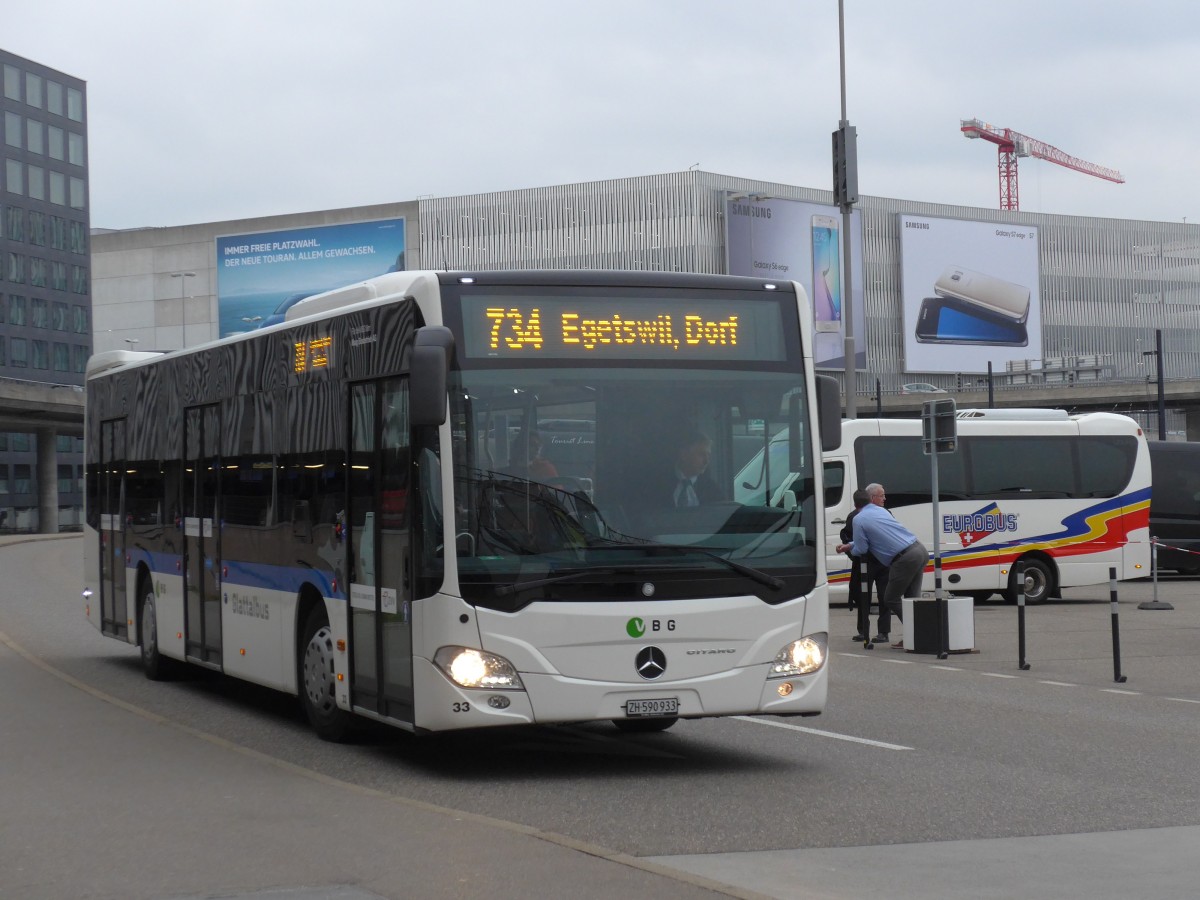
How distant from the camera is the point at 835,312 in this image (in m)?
95.6

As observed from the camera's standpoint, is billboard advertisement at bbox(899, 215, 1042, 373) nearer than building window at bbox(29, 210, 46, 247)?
Yes

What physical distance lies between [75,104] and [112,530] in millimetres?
102068

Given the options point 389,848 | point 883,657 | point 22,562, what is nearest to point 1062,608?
point 883,657

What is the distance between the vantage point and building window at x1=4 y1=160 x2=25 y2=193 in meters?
107

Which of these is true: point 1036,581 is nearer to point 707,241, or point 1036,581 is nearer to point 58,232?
point 707,241

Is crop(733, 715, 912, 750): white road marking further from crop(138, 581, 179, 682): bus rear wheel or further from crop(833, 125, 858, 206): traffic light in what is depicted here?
crop(833, 125, 858, 206): traffic light

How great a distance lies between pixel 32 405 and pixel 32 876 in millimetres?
71995

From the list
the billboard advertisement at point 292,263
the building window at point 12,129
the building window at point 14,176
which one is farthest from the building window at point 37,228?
the billboard advertisement at point 292,263

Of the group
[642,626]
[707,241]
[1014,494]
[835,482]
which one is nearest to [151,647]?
[642,626]

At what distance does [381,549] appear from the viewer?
10.6 m

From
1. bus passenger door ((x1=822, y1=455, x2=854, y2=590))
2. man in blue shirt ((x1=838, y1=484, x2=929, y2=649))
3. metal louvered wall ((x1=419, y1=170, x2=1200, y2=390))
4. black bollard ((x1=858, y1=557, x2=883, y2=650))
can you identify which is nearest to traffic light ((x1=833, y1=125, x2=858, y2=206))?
bus passenger door ((x1=822, y1=455, x2=854, y2=590))

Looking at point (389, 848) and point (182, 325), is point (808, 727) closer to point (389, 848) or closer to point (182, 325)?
point (389, 848)

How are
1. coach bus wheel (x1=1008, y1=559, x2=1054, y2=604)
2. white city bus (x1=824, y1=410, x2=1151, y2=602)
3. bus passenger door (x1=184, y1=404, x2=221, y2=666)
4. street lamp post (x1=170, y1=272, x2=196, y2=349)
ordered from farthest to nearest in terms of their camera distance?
street lamp post (x1=170, y1=272, x2=196, y2=349), coach bus wheel (x1=1008, y1=559, x2=1054, y2=604), white city bus (x1=824, y1=410, x2=1151, y2=602), bus passenger door (x1=184, y1=404, x2=221, y2=666)

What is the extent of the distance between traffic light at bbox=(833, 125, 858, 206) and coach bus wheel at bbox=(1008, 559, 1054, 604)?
6.71 meters
